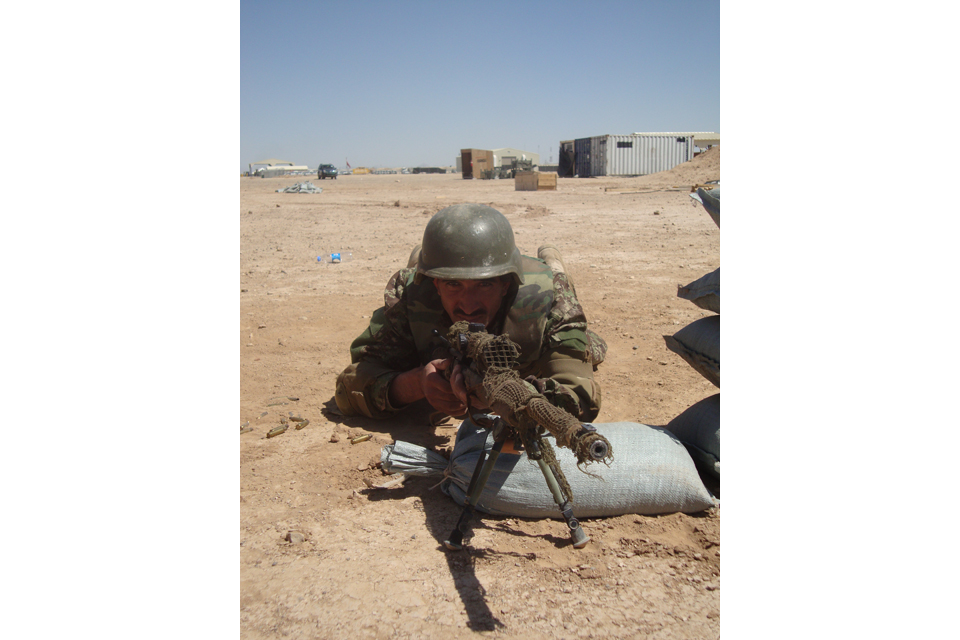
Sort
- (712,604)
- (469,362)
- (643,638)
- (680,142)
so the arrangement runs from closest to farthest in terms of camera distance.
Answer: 1. (643,638)
2. (712,604)
3. (469,362)
4. (680,142)

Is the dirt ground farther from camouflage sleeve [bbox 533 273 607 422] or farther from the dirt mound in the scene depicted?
the dirt mound

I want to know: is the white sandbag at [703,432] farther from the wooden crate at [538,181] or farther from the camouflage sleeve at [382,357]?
the wooden crate at [538,181]

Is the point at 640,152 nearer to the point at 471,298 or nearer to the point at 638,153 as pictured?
the point at 638,153

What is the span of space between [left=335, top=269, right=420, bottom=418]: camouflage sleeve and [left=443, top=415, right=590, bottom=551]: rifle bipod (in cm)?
98

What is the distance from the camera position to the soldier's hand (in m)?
2.55

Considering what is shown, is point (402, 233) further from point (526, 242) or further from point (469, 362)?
point (469, 362)

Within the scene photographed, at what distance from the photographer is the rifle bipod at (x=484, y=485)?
2.15 meters

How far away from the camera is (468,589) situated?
77.8 inches

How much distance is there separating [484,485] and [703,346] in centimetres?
119

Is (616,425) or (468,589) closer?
(468,589)

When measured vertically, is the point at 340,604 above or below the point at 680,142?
below

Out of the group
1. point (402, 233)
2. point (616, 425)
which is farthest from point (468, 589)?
point (402, 233)

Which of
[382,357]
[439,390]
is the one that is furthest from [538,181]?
[439,390]

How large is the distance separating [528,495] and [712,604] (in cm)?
74
